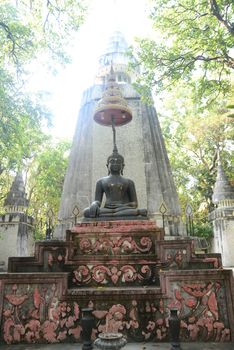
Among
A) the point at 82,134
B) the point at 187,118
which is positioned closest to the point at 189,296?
the point at 82,134

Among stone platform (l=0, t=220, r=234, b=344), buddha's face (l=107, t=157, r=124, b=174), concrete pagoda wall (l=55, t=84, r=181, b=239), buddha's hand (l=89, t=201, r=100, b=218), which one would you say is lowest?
stone platform (l=0, t=220, r=234, b=344)

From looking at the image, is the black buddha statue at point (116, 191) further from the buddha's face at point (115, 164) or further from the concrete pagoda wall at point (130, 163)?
the concrete pagoda wall at point (130, 163)

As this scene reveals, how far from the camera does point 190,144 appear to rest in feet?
72.3

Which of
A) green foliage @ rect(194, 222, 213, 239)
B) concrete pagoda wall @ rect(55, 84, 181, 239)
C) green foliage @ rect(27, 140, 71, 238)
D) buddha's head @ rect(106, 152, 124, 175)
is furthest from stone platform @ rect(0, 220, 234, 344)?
green foliage @ rect(27, 140, 71, 238)

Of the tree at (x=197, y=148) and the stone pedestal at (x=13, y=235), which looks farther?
the tree at (x=197, y=148)

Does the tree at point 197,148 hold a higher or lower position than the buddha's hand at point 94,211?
higher

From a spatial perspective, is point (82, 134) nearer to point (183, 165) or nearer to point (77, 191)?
point (77, 191)

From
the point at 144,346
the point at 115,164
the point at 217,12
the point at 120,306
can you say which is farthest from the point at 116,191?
the point at 217,12

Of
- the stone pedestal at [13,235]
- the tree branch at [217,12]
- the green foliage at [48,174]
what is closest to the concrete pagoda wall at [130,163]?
the stone pedestal at [13,235]

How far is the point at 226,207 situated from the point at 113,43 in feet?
43.8

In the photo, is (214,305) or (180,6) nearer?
(214,305)

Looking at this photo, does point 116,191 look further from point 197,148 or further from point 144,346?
point 197,148

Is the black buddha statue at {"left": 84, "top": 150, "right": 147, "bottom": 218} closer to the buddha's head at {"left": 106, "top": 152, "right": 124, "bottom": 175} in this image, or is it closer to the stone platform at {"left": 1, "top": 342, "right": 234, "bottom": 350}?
the buddha's head at {"left": 106, "top": 152, "right": 124, "bottom": 175}

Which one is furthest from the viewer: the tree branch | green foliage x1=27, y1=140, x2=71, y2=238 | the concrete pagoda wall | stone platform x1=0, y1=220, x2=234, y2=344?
green foliage x1=27, y1=140, x2=71, y2=238
